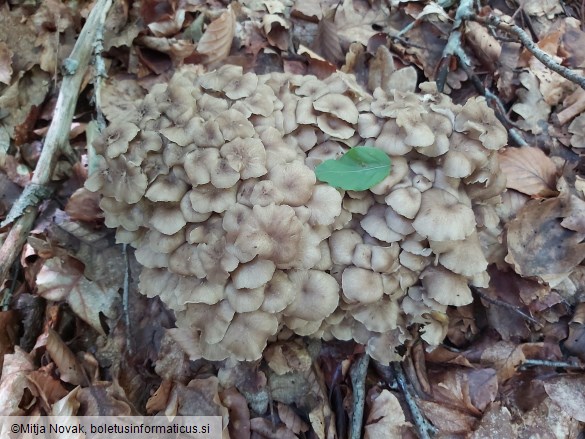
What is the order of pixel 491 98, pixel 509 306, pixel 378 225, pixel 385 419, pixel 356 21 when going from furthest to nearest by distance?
pixel 356 21 → pixel 491 98 → pixel 509 306 → pixel 385 419 → pixel 378 225

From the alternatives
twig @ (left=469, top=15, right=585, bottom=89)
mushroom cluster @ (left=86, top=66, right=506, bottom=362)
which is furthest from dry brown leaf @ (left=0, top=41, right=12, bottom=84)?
twig @ (left=469, top=15, right=585, bottom=89)

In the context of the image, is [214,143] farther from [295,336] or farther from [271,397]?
[271,397]

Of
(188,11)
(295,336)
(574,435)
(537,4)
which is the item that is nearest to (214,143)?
(295,336)

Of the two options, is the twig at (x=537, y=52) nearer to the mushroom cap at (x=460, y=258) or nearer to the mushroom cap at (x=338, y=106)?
the mushroom cap at (x=460, y=258)

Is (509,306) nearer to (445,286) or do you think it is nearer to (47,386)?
(445,286)

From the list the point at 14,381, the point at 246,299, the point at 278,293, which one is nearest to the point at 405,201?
the point at 278,293
